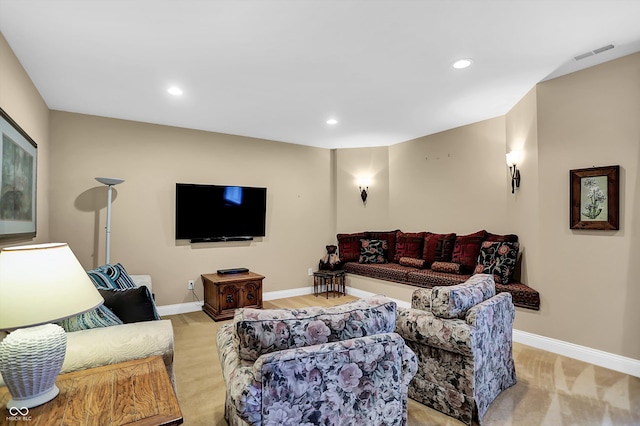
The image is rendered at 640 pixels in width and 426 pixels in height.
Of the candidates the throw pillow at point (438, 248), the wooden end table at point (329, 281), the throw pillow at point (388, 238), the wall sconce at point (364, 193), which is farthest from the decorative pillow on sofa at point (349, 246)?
the throw pillow at point (438, 248)

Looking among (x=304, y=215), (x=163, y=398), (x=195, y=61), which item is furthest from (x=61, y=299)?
(x=304, y=215)

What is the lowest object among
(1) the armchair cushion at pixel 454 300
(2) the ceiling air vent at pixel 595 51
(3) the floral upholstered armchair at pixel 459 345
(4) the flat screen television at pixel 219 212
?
(3) the floral upholstered armchair at pixel 459 345

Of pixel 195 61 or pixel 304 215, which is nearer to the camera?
pixel 195 61

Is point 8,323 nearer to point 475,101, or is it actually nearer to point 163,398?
point 163,398

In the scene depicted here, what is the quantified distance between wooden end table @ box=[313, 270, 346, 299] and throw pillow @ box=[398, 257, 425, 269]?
1.05m

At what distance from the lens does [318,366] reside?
4.80ft

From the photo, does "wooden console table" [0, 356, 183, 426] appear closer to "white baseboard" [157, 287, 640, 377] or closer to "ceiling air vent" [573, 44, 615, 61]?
"white baseboard" [157, 287, 640, 377]

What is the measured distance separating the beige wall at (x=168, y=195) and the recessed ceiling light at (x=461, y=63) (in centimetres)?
331

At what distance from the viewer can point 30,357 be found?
123cm

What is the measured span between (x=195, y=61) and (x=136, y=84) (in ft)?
2.85

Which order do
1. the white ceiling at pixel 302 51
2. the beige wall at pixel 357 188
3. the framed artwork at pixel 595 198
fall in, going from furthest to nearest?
the beige wall at pixel 357 188
the framed artwork at pixel 595 198
the white ceiling at pixel 302 51

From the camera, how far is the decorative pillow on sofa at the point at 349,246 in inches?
232

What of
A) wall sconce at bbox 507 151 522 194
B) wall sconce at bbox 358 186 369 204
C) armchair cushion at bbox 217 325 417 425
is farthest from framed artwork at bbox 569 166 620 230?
wall sconce at bbox 358 186 369 204

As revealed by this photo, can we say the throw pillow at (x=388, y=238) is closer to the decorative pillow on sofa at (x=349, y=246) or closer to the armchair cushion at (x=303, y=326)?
the decorative pillow on sofa at (x=349, y=246)
